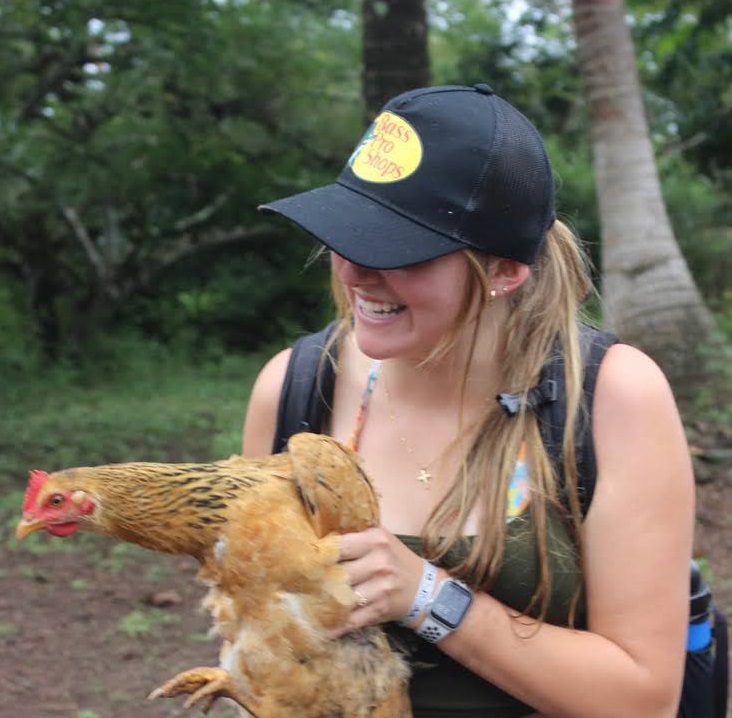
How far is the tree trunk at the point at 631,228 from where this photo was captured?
7.32m

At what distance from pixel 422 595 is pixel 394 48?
718 centimetres

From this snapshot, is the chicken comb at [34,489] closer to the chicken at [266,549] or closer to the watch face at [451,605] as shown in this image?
the chicken at [266,549]

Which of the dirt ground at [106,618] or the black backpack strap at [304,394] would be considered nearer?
the black backpack strap at [304,394]

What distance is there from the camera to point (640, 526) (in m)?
1.95

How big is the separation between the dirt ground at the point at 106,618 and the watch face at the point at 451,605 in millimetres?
2927

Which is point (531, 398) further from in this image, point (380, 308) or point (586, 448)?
point (380, 308)

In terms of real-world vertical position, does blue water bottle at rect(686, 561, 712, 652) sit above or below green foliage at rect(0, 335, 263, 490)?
above

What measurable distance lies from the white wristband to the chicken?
85 mm

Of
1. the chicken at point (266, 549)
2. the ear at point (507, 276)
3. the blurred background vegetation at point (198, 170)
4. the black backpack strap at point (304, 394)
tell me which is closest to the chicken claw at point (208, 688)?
the chicken at point (266, 549)

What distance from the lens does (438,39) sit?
16.9 m

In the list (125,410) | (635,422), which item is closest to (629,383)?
(635,422)

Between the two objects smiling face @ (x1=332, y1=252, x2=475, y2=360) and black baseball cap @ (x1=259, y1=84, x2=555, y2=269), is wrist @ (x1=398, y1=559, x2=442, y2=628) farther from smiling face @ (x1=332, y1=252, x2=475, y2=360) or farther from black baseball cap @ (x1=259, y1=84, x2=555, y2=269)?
black baseball cap @ (x1=259, y1=84, x2=555, y2=269)

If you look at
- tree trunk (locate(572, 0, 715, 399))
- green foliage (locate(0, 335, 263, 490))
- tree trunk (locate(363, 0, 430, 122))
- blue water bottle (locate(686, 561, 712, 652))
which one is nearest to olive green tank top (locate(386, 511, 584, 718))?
blue water bottle (locate(686, 561, 712, 652))

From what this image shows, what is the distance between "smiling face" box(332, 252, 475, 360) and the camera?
1.99m
